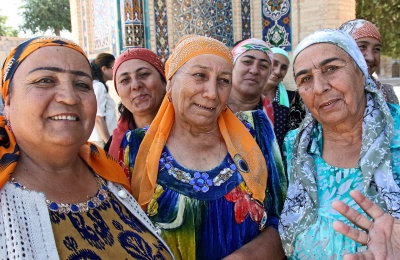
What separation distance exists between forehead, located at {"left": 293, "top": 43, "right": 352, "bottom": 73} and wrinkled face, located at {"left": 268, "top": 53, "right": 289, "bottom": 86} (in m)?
2.42

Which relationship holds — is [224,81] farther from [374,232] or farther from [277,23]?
[277,23]

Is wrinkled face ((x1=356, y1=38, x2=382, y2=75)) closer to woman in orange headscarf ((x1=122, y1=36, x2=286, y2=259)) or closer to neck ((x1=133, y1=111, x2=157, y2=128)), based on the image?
woman in orange headscarf ((x1=122, y1=36, x2=286, y2=259))

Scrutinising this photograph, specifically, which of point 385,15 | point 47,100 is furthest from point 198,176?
point 385,15

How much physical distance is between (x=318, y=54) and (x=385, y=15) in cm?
1518

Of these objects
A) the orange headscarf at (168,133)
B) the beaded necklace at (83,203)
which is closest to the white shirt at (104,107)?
the orange headscarf at (168,133)

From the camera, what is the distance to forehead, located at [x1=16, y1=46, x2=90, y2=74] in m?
1.43

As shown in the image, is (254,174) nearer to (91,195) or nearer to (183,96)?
(183,96)

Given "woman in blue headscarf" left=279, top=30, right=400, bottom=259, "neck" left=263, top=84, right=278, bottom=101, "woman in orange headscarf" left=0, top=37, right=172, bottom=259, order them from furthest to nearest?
"neck" left=263, top=84, right=278, bottom=101 < "woman in blue headscarf" left=279, top=30, right=400, bottom=259 < "woman in orange headscarf" left=0, top=37, right=172, bottom=259

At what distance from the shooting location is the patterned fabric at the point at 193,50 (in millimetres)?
2041

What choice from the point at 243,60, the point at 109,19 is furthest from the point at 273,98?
the point at 109,19

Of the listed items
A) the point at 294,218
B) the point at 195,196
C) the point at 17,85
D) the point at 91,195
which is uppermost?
the point at 17,85

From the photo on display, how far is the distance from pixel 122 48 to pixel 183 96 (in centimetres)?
482

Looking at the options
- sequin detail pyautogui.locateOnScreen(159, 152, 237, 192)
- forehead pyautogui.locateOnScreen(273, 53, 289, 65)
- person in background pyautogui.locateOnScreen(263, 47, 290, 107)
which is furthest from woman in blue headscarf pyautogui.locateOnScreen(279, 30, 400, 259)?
forehead pyautogui.locateOnScreen(273, 53, 289, 65)

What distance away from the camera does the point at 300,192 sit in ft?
6.55
